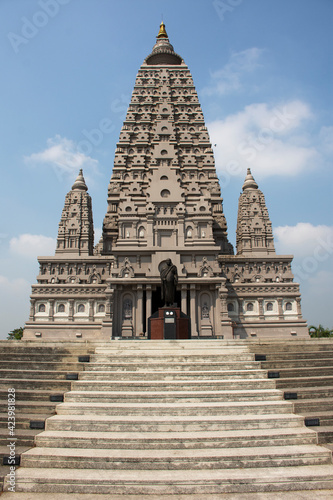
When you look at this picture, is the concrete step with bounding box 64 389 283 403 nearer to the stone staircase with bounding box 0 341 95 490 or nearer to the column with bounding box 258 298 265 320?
the stone staircase with bounding box 0 341 95 490

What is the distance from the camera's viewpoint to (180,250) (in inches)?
1202

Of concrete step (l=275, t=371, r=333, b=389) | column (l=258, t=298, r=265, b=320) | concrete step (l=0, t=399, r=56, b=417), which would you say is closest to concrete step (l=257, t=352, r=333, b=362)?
concrete step (l=275, t=371, r=333, b=389)

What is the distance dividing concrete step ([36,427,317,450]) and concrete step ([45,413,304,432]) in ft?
0.82

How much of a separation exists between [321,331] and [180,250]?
107 ft

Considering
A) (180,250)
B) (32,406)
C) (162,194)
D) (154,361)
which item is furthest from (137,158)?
(32,406)

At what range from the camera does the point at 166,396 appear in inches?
432

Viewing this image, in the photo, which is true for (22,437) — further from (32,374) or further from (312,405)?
(312,405)

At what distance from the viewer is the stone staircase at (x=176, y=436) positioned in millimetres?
7777

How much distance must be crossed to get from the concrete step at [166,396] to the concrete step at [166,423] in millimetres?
940

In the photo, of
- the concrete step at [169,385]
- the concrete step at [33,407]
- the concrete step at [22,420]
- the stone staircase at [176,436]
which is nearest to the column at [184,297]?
the stone staircase at [176,436]

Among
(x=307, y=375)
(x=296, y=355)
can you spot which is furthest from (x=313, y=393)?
(x=296, y=355)

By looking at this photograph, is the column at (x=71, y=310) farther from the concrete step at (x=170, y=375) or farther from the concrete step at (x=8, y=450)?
the concrete step at (x=8, y=450)

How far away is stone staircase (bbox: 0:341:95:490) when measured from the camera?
31.2 ft

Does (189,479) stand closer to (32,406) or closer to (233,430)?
(233,430)
